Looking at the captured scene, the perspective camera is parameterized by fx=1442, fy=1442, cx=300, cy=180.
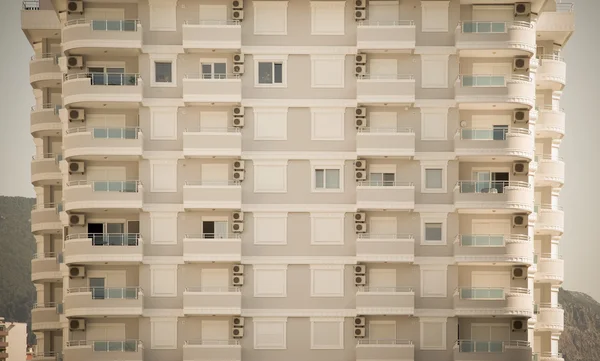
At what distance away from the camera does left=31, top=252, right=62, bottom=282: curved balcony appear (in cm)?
7681

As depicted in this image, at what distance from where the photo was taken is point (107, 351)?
65875mm

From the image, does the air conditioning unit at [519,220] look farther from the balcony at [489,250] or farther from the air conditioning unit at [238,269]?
the air conditioning unit at [238,269]

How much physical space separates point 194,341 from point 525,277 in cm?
1579

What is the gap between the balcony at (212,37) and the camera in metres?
66.8

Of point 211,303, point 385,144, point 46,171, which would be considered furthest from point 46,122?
point 385,144

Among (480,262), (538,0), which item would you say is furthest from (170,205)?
(538,0)

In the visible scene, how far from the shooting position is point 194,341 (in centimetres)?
6656

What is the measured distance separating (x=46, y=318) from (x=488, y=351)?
24798 millimetres

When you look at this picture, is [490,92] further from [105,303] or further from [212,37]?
[105,303]

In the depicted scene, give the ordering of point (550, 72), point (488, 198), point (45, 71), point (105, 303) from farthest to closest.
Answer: point (45, 71) < point (550, 72) < point (488, 198) < point (105, 303)

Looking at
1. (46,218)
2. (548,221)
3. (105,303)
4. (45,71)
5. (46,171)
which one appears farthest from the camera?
(45,71)

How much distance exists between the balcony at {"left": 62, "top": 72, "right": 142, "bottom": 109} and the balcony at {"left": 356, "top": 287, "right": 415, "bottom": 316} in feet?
45.6

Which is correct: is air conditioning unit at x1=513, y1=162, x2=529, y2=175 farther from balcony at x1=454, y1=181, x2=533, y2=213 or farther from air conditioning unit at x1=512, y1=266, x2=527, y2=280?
air conditioning unit at x1=512, y1=266, x2=527, y2=280

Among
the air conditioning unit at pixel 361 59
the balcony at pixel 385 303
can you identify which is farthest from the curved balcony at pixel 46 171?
the balcony at pixel 385 303
